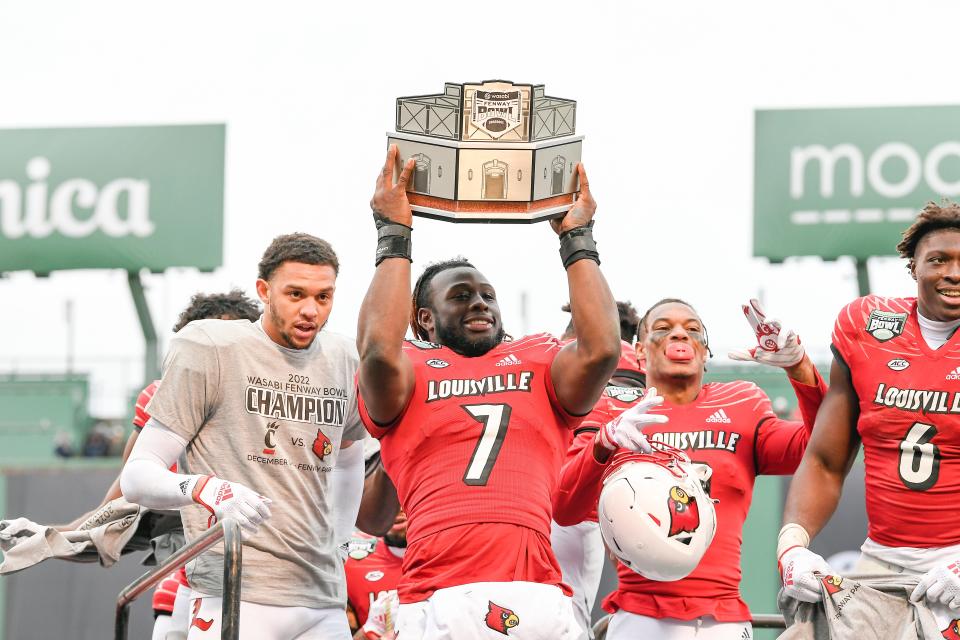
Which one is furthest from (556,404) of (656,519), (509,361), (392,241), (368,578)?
(368,578)

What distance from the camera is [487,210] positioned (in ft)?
15.3

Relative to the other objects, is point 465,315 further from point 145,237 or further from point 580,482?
point 145,237

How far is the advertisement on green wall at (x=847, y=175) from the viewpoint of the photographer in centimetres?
1673

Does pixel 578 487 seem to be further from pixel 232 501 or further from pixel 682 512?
pixel 232 501

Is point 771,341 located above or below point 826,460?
above

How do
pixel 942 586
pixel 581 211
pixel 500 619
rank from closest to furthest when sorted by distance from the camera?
pixel 500 619
pixel 942 586
pixel 581 211

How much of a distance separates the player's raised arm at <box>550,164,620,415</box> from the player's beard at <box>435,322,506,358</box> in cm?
27

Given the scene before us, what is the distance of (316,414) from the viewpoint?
17.8ft

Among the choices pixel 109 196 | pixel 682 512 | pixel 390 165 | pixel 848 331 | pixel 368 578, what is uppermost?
pixel 109 196

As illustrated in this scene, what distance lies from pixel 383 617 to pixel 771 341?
181 centimetres

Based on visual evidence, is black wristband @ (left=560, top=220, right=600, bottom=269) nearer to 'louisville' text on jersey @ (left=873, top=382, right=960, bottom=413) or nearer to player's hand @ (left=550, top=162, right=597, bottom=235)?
player's hand @ (left=550, top=162, right=597, bottom=235)

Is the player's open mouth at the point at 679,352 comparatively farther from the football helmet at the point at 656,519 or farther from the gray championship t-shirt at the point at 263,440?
the gray championship t-shirt at the point at 263,440

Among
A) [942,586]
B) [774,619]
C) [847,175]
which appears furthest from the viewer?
[847,175]

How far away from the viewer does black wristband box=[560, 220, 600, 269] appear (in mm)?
4691
